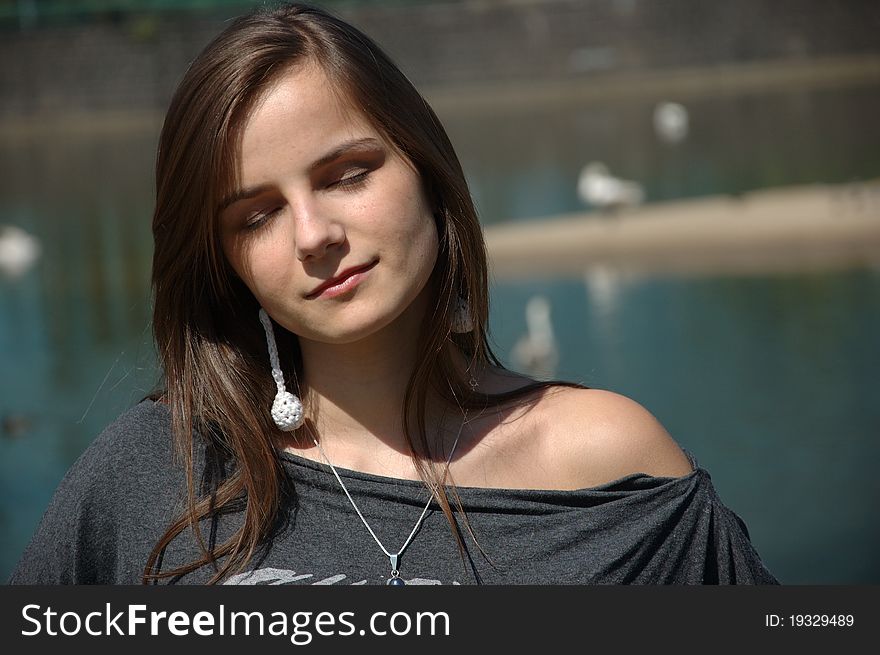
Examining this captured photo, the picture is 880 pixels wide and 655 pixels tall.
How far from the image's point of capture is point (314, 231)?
1.70m

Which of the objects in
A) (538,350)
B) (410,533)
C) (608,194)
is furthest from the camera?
(608,194)

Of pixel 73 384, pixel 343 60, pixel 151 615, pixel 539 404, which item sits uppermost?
pixel 343 60

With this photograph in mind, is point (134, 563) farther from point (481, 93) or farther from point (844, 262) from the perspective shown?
point (481, 93)

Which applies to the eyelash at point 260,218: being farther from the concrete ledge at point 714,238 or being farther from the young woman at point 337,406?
the concrete ledge at point 714,238

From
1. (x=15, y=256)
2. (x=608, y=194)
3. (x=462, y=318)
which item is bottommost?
(x=15, y=256)

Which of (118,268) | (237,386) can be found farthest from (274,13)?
(118,268)

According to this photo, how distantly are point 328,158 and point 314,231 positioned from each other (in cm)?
10

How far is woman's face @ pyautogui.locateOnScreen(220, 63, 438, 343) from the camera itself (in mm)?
1729

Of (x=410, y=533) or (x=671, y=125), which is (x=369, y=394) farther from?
(x=671, y=125)

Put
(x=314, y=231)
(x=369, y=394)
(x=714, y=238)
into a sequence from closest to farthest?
(x=314, y=231) → (x=369, y=394) → (x=714, y=238)

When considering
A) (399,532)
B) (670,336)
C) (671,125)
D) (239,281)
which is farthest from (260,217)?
(671,125)

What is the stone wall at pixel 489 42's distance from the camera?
1199 inches

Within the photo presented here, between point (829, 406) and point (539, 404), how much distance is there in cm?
791

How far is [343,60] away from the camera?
1.79m
